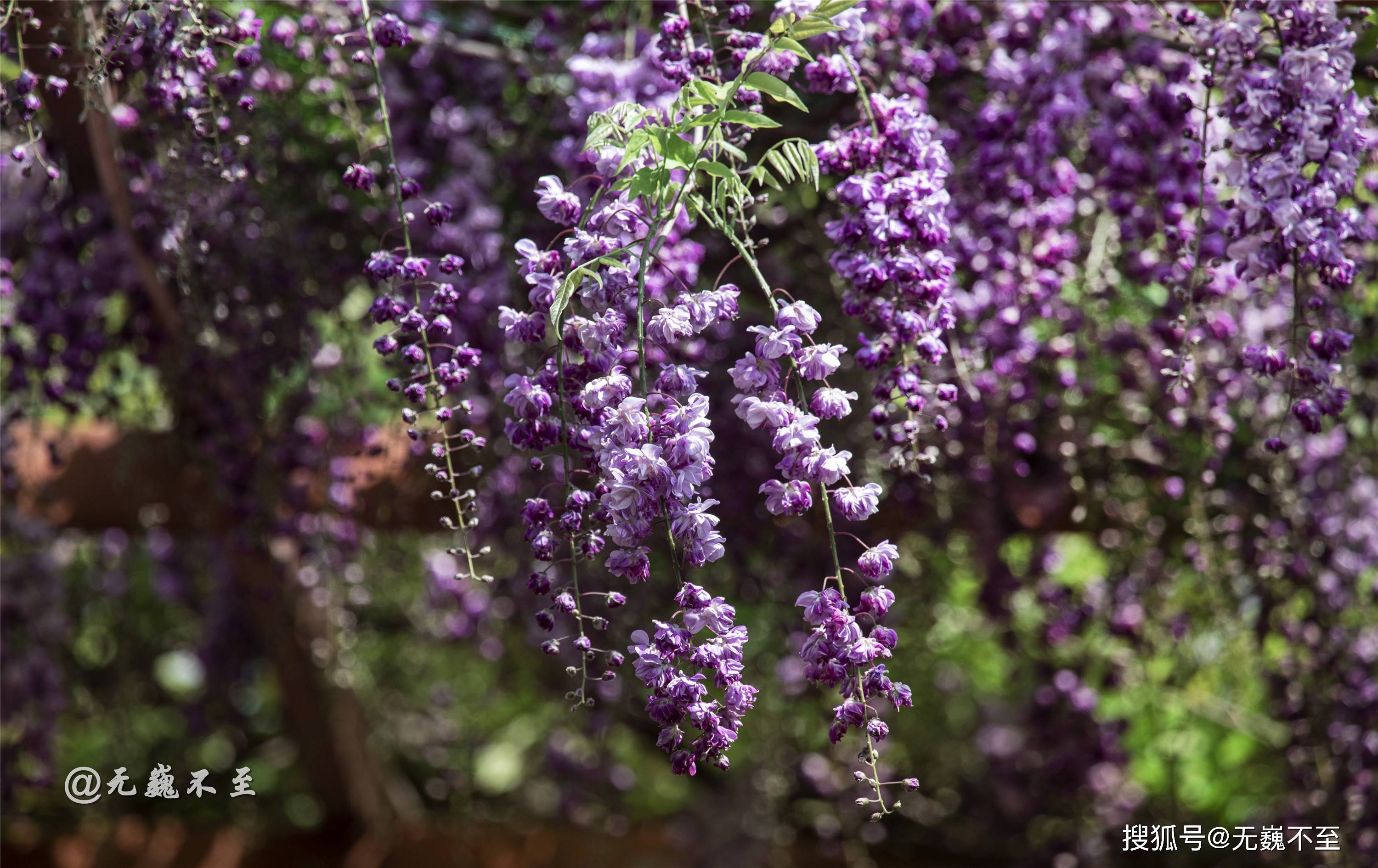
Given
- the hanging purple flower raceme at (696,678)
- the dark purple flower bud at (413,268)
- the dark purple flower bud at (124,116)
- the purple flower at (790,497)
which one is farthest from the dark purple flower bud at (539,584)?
the dark purple flower bud at (124,116)

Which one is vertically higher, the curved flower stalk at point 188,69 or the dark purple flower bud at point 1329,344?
the curved flower stalk at point 188,69

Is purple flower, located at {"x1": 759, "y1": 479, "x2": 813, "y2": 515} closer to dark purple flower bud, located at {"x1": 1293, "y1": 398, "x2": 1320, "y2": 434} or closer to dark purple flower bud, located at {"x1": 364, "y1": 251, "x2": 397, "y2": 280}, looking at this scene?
dark purple flower bud, located at {"x1": 364, "y1": 251, "x2": 397, "y2": 280}

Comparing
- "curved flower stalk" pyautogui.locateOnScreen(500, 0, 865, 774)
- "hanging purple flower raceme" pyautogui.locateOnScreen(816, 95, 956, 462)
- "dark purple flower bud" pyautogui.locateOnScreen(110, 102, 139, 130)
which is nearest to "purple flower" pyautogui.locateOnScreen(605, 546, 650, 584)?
"curved flower stalk" pyautogui.locateOnScreen(500, 0, 865, 774)

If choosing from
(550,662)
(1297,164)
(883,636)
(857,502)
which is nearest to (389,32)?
(857,502)

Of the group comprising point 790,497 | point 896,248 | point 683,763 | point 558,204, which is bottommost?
point 683,763

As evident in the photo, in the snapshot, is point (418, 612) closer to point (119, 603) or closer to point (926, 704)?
point (119, 603)

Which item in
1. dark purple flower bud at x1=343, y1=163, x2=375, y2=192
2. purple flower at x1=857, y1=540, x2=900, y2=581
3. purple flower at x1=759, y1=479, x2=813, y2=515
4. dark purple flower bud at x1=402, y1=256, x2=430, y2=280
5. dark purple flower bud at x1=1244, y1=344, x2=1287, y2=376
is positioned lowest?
purple flower at x1=857, y1=540, x2=900, y2=581

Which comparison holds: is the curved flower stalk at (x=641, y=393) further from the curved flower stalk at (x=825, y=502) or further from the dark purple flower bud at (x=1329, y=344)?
the dark purple flower bud at (x=1329, y=344)

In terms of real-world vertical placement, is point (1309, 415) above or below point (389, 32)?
below

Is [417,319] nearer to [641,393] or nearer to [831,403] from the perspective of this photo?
[641,393]

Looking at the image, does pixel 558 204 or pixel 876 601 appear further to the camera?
pixel 558 204

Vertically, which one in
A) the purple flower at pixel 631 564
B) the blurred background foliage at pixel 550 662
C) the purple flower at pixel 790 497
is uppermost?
the purple flower at pixel 790 497

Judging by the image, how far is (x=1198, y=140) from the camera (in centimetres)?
152

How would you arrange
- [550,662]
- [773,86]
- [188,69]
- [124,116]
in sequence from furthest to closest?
[550,662], [124,116], [188,69], [773,86]
